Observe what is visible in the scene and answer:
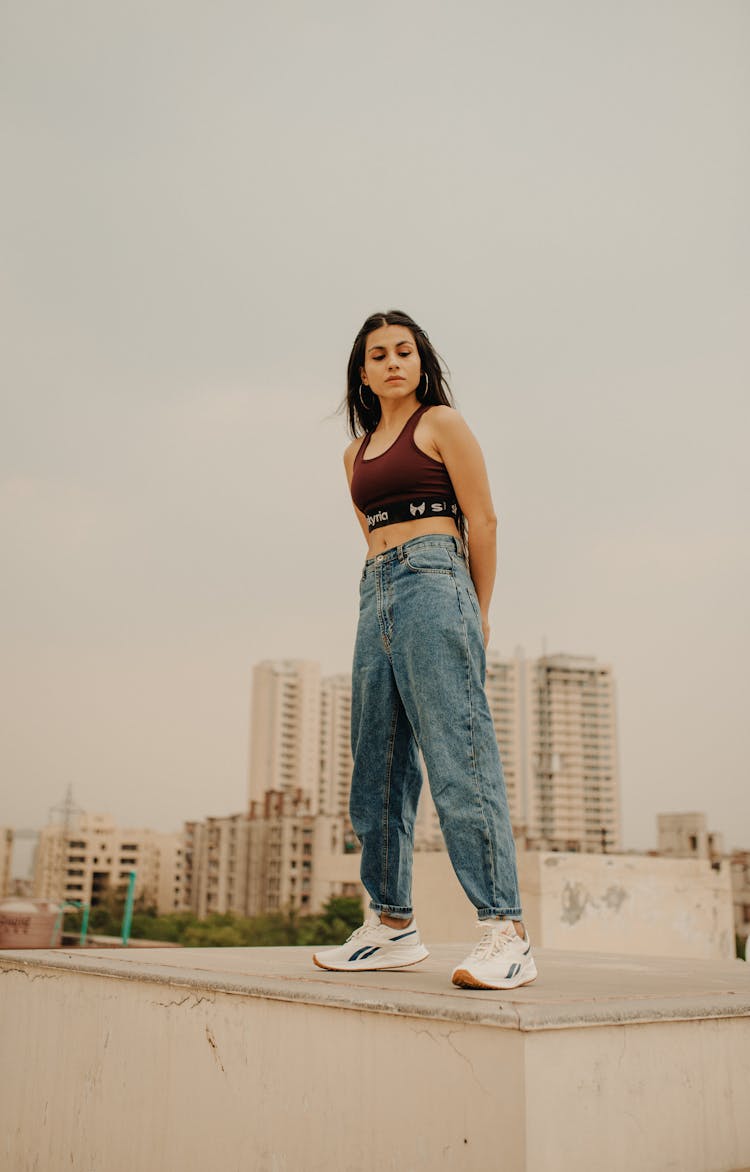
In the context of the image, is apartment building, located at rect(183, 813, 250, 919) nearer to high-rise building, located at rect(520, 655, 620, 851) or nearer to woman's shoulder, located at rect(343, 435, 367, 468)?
high-rise building, located at rect(520, 655, 620, 851)

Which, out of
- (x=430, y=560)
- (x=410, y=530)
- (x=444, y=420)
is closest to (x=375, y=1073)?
(x=430, y=560)

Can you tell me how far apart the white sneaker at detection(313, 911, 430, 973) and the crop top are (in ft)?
3.50

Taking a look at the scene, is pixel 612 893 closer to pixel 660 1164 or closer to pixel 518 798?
pixel 660 1164

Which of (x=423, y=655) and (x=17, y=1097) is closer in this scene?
(x=423, y=655)

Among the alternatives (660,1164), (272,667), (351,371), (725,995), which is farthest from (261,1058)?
(272,667)

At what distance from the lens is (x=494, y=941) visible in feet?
6.86

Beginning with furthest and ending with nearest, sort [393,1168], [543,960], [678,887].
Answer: [678,887]
[543,960]
[393,1168]

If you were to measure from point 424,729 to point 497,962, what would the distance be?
0.55 metres

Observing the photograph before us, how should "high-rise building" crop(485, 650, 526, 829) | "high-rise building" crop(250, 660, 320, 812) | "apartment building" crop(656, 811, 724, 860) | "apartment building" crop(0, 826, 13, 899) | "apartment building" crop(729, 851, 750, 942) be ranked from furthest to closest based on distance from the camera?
"high-rise building" crop(485, 650, 526, 829) → "high-rise building" crop(250, 660, 320, 812) → "apartment building" crop(0, 826, 13, 899) → "apartment building" crop(729, 851, 750, 942) → "apartment building" crop(656, 811, 724, 860)

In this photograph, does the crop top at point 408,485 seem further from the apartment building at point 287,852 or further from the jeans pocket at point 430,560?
the apartment building at point 287,852

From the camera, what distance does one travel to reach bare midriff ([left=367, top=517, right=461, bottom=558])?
2521 mm

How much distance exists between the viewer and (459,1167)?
4.94 ft

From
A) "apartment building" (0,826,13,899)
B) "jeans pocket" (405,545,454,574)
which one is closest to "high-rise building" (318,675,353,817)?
"apartment building" (0,826,13,899)

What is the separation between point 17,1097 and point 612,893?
44.1ft
